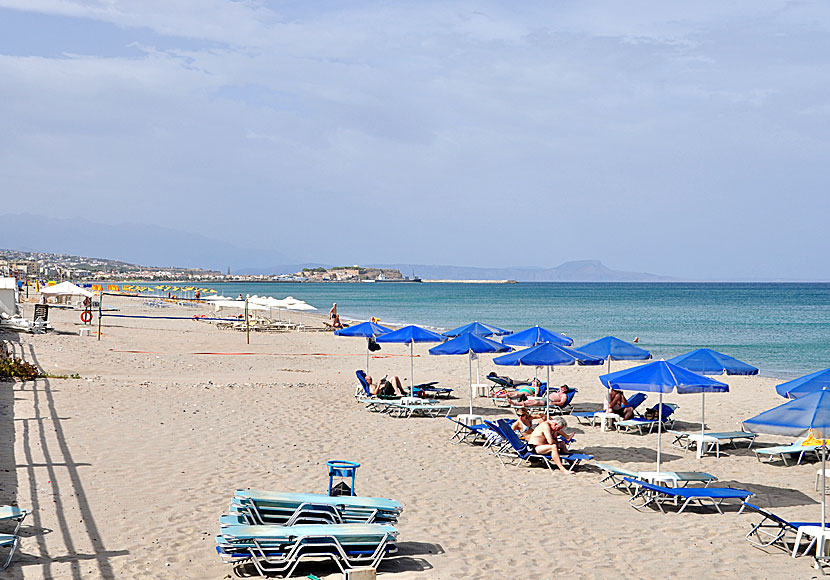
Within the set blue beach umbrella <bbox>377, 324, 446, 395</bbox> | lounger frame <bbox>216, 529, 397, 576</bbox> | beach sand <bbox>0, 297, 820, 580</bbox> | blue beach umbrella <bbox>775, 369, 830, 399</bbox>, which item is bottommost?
beach sand <bbox>0, 297, 820, 580</bbox>

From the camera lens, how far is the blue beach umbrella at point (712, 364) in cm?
1138

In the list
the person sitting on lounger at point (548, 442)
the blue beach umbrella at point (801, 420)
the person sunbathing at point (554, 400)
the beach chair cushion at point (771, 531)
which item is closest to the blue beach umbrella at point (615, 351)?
the person sunbathing at point (554, 400)

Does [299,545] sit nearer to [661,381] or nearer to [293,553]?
[293,553]

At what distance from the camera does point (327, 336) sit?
112 ft

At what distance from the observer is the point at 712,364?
A: 453 inches

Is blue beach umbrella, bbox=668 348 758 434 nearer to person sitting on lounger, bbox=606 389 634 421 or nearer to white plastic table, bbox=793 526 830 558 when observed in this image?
Answer: person sitting on lounger, bbox=606 389 634 421

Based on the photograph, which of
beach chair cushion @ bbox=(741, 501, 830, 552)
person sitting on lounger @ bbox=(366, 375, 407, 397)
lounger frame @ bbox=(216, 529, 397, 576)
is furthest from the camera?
person sitting on lounger @ bbox=(366, 375, 407, 397)

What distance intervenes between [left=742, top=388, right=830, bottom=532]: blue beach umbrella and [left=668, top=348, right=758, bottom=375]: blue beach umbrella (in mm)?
4626

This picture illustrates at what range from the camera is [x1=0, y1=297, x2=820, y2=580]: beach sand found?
6242mm

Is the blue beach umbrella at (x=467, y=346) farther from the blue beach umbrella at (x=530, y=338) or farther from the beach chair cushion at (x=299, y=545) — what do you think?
the beach chair cushion at (x=299, y=545)

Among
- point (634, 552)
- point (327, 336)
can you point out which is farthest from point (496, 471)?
point (327, 336)

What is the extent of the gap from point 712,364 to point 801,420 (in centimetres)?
519

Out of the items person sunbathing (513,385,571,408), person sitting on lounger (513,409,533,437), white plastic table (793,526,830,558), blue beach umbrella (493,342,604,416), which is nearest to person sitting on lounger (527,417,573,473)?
person sitting on lounger (513,409,533,437)

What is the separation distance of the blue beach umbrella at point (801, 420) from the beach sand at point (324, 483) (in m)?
1.11
